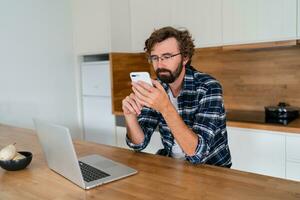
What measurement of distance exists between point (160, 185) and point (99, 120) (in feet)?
7.64

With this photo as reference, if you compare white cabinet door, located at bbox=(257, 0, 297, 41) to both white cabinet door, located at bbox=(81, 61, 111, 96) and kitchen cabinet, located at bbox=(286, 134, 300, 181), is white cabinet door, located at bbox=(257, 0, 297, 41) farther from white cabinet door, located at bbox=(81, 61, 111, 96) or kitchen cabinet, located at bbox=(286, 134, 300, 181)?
white cabinet door, located at bbox=(81, 61, 111, 96)

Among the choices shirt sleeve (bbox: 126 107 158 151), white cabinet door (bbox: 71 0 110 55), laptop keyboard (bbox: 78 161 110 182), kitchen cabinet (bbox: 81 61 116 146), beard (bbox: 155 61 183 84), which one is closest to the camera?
laptop keyboard (bbox: 78 161 110 182)

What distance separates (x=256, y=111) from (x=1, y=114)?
2.37 metres

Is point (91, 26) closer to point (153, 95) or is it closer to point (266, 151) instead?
point (266, 151)

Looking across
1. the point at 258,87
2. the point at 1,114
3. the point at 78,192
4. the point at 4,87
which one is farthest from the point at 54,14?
the point at 78,192

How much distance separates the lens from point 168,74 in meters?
1.47

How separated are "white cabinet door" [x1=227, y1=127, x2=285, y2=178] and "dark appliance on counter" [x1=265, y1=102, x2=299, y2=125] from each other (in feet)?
0.51

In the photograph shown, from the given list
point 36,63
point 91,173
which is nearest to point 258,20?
point 91,173

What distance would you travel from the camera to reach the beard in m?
1.46

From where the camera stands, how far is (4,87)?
9.29 ft

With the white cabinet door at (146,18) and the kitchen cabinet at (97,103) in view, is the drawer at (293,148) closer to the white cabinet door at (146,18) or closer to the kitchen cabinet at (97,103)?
the white cabinet door at (146,18)

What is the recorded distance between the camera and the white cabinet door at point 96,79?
10.1 ft

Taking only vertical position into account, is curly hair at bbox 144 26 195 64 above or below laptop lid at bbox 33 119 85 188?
above

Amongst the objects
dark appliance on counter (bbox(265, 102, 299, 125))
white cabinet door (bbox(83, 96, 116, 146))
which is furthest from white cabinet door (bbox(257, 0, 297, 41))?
white cabinet door (bbox(83, 96, 116, 146))
